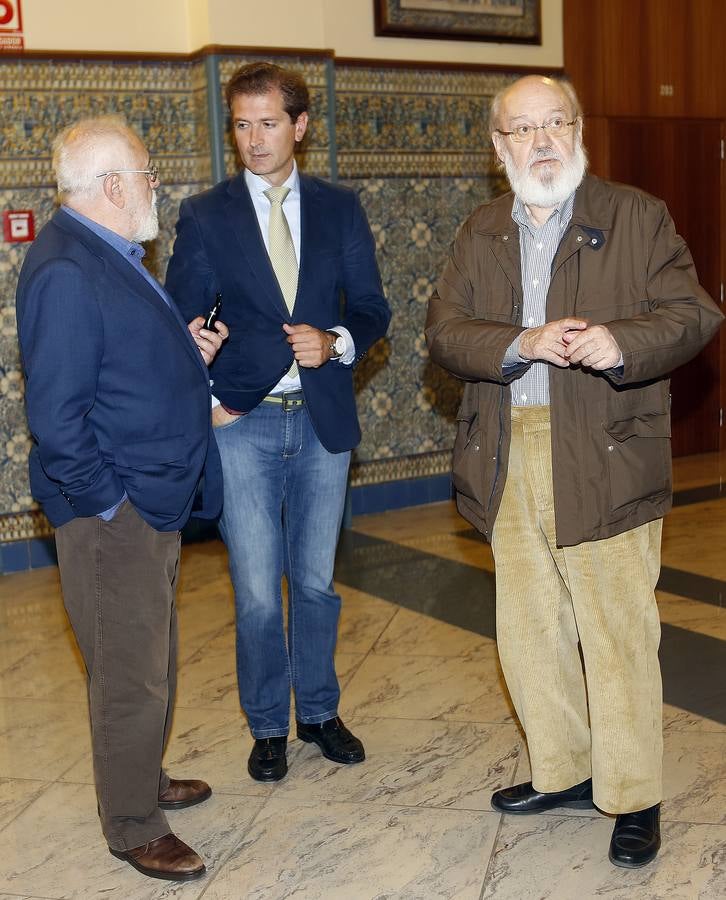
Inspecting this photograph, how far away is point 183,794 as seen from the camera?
319 cm

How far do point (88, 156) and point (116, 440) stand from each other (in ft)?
2.13

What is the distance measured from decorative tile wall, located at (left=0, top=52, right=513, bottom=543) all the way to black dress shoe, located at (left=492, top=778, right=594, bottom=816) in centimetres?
347

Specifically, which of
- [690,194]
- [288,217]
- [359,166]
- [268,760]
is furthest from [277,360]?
[690,194]

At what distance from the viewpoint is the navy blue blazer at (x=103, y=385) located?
2.49 metres

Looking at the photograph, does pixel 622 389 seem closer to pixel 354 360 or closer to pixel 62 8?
pixel 354 360

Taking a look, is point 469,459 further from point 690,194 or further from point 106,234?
point 690,194

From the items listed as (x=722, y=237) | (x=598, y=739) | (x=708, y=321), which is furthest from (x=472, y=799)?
(x=722, y=237)

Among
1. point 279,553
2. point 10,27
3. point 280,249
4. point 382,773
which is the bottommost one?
point 382,773

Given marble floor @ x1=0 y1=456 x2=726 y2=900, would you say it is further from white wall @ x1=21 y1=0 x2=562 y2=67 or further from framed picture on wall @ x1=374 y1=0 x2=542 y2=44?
framed picture on wall @ x1=374 y1=0 x2=542 y2=44

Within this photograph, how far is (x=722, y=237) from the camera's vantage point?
7.80 metres

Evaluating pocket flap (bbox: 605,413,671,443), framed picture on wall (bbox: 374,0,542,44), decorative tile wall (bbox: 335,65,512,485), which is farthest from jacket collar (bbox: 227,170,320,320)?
framed picture on wall (bbox: 374,0,542,44)

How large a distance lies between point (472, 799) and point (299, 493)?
97cm

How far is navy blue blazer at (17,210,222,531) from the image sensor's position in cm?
249

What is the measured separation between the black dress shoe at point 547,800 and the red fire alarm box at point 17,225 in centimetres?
379
